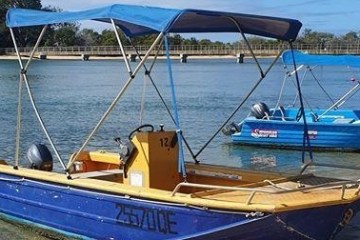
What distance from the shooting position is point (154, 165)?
9.48m

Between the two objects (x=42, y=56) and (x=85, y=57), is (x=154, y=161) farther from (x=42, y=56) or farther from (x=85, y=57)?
(x=85, y=57)

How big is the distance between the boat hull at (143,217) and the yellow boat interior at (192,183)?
0.10 m

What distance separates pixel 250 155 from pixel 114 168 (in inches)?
311

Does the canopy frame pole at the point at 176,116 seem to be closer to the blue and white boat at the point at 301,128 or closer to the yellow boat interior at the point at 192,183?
the yellow boat interior at the point at 192,183

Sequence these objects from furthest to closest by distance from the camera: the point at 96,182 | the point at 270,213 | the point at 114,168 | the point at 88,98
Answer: the point at 88,98 → the point at 114,168 → the point at 96,182 → the point at 270,213

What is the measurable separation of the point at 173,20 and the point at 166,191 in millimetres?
2165

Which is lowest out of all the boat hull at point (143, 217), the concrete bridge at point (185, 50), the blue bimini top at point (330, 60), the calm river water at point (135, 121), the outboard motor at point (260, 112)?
the concrete bridge at point (185, 50)

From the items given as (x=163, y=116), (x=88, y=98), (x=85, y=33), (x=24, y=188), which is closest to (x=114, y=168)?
(x=24, y=188)

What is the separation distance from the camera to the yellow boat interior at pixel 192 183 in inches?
318

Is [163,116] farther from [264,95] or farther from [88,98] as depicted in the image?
[264,95]

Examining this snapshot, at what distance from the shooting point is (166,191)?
8805 millimetres

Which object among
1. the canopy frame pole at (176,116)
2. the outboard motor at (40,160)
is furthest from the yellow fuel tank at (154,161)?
the outboard motor at (40,160)

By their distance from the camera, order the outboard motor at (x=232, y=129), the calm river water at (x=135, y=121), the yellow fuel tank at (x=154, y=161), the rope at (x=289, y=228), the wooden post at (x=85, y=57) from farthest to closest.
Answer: the wooden post at (x=85, y=57) < the outboard motor at (x=232, y=129) < the calm river water at (x=135, y=121) < the yellow fuel tank at (x=154, y=161) < the rope at (x=289, y=228)

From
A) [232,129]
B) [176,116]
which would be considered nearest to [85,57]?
[232,129]
